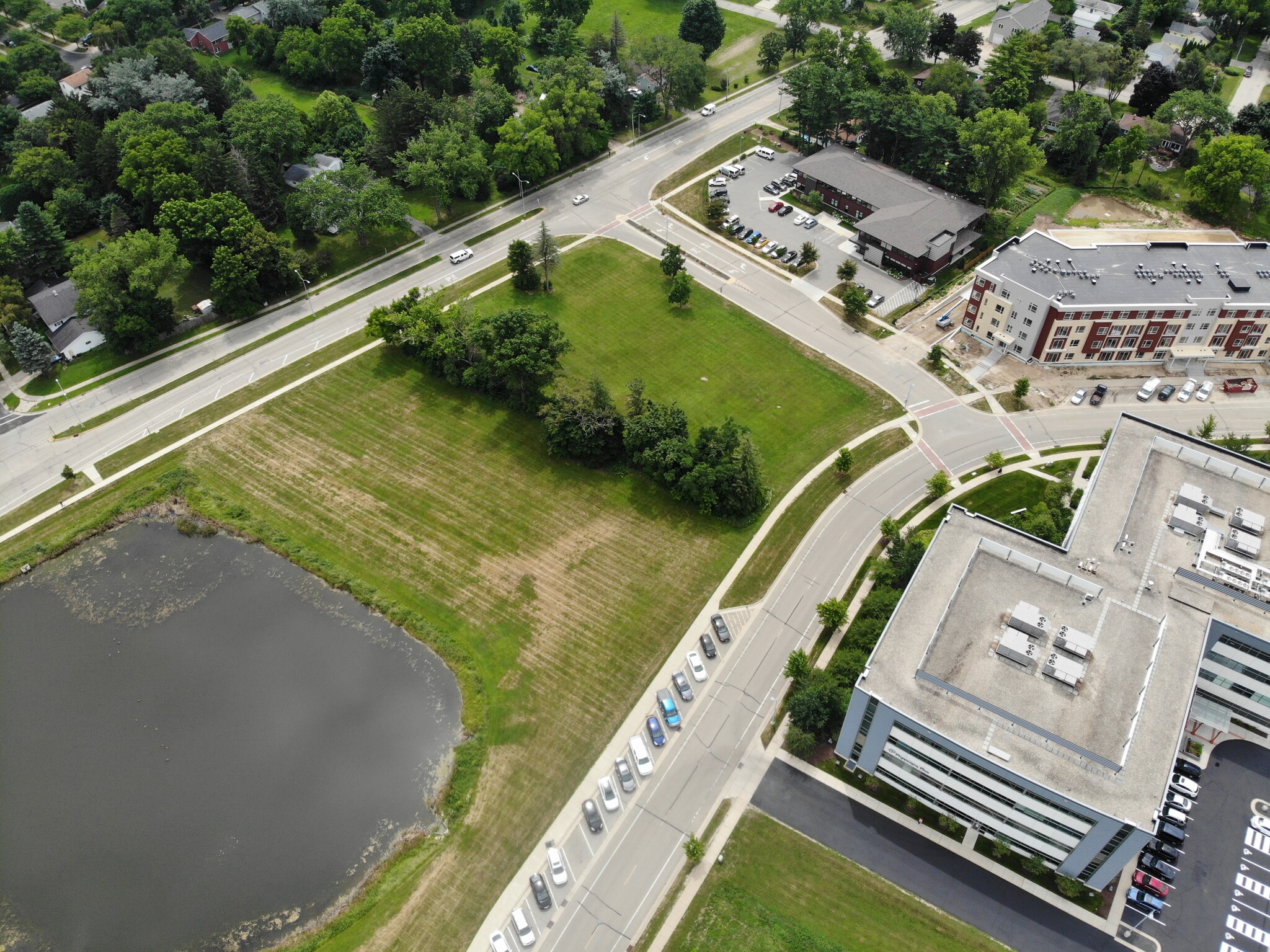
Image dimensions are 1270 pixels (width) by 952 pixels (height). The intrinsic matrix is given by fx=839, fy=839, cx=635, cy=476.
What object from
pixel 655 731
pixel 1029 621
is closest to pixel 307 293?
pixel 655 731

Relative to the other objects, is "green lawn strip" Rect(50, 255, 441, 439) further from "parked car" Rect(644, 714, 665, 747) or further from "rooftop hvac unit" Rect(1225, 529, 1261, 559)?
"rooftop hvac unit" Rect(1225, 529, 1261, 559)

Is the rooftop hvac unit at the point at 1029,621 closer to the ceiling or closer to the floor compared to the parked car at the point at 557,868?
closer to the ceiling

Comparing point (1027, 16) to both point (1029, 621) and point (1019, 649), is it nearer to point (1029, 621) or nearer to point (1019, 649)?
point (1029, 621)

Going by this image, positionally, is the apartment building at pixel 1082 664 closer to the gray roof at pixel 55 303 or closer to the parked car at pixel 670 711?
the parked car at pixel 670 711

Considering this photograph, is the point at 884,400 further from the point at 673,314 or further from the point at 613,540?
the point at 613,540

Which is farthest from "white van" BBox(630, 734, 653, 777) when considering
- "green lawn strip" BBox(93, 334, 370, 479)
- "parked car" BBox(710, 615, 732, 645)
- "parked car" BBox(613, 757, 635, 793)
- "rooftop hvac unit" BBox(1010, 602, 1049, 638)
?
"green lawn strip" BBox(93, 334, 370, 479)

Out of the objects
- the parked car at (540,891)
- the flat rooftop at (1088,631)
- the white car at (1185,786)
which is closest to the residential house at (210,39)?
the flat rooftop at (1088,631)
